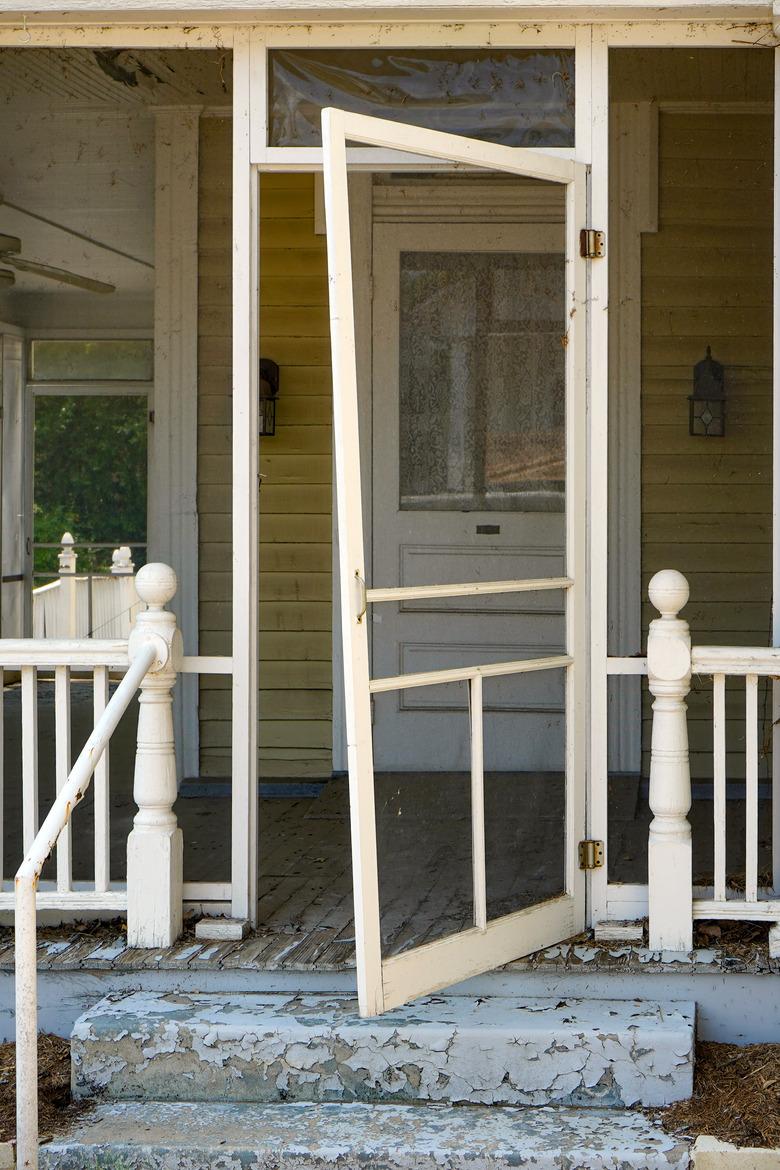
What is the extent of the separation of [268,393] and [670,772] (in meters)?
2.86

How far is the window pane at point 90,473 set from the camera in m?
9.25

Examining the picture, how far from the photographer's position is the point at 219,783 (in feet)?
18.2

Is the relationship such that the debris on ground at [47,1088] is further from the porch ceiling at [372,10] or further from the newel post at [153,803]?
the porch ceiling at [372,10]

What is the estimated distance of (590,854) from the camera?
11.2ft

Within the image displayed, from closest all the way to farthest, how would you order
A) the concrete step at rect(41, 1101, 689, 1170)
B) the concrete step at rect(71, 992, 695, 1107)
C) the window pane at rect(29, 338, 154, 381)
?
the concrete step at rect(41, 1101, 689, 1170), the concrete step at rect(71, 992, 695, 1107), the window pane at rect(29, 338, 154, 381)

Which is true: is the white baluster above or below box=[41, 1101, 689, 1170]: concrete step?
above

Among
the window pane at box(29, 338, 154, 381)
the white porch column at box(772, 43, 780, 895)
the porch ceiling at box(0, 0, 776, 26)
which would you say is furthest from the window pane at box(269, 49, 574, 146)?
the window pane at box(29, 338, 154, 381)

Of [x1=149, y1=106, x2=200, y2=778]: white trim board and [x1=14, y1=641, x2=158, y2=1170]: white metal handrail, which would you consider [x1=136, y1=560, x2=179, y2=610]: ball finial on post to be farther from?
[x1=149, y1=106, x2=200, y2=778]: white trim board

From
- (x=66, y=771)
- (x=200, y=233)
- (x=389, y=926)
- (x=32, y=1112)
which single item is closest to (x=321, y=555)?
(x=200, y=233)

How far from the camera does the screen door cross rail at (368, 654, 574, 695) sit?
297cm

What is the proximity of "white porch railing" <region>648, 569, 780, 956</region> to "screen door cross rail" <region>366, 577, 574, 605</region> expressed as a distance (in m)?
0.25

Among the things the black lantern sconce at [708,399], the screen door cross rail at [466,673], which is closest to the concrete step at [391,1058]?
the screen door cross rail at [466,673]

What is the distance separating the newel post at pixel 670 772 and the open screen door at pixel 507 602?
0.72 ft

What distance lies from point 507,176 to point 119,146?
3.11m
